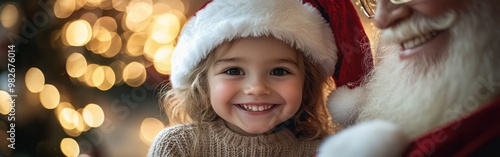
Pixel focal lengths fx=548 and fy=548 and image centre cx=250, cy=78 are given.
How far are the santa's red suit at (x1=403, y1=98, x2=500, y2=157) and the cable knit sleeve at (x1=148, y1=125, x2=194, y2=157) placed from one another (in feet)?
1.48

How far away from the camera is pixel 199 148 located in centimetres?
85

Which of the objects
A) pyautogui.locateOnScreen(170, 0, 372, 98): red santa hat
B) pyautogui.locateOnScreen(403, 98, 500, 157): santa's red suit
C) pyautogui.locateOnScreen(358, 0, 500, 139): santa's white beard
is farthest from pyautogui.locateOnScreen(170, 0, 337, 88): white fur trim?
pyautogui.locateOnScreen(403, 98, 500, 157): santa's red suit

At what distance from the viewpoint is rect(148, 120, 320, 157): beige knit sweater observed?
840mm

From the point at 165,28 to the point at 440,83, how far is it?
2.64 feet

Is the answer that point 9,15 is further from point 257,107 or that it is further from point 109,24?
point 257,107

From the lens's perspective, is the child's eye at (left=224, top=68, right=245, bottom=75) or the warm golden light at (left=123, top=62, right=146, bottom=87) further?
the warm golden light at (left=123, top=62, right=146, bottom=87)

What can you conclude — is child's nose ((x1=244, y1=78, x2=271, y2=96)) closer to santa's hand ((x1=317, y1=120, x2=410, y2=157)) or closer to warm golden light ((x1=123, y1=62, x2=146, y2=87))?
santa's hand ((x1=317, y1=120, x2=410, y2=157))

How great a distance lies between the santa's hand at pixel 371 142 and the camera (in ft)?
1.55

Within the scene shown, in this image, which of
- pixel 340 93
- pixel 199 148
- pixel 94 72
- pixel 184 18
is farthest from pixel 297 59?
pixel 94 72

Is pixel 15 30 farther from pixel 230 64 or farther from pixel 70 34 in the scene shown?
pixel 230 64

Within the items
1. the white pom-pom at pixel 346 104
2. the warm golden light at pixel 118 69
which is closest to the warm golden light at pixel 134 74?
the warm golden light at pixel 118 69

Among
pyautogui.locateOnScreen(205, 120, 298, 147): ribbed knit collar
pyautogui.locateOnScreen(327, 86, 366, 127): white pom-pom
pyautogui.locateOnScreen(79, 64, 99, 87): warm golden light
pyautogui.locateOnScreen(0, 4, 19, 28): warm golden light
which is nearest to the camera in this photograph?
pyautogui.locateOnScreen(327, 86, 366, 127): white pom-pom

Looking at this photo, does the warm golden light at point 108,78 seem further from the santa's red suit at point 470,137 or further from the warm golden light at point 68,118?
the santa's red suit at point 470,137

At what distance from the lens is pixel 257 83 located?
756mm
